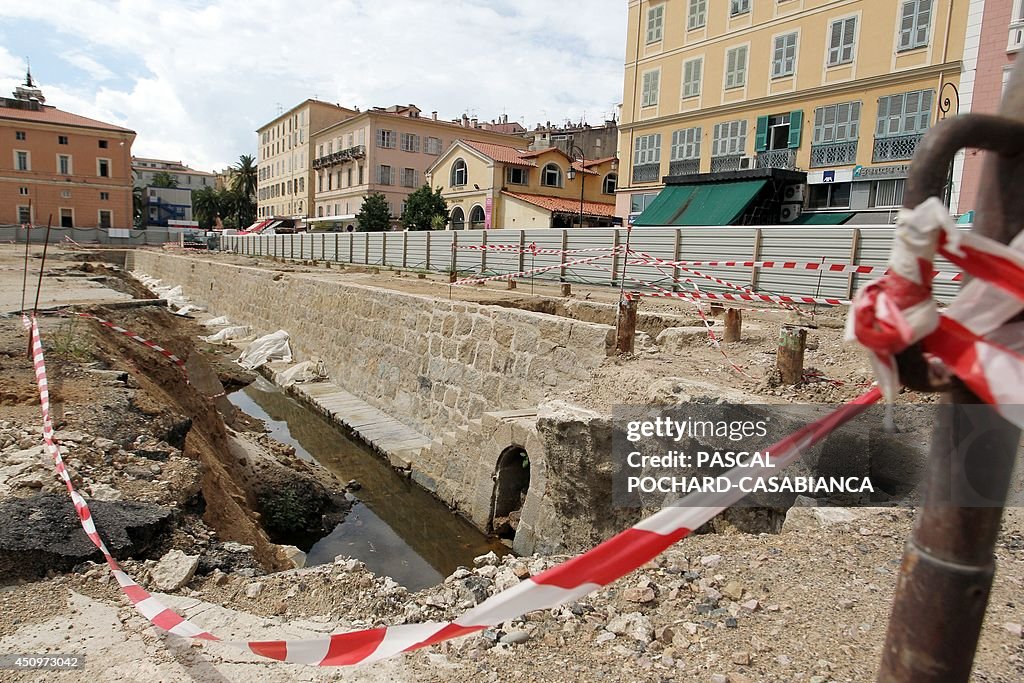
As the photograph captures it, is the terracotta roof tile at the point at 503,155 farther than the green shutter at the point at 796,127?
Yes

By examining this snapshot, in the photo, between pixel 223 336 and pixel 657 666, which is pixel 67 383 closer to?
pixel 657 666

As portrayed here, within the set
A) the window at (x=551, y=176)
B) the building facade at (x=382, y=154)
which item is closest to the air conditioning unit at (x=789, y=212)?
the window at (x=551, y=176)

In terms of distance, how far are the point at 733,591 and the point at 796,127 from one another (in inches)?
914

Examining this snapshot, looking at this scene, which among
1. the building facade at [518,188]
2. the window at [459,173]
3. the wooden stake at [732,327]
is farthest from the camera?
the window at [459,173]

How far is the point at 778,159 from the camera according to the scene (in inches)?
917

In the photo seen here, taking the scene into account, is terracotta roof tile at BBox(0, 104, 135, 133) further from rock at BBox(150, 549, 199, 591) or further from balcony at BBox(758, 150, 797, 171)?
rock at BBox(150, 549, 199, 591)

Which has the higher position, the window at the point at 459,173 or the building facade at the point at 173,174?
the building facade at the point at 173,174

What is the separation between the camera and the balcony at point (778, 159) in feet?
75.2

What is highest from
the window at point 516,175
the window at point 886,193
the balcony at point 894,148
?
the window at point 516,175

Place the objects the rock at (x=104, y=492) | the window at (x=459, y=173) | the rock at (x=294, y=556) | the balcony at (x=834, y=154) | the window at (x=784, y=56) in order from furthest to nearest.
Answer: the window at (x=459, y=173), the window at (x=784, y=56), the balcony at (x=834, y=154), the rock at (x=294, y=556), the rock at (x=104, y=492)

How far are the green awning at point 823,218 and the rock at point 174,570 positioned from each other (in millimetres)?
21547

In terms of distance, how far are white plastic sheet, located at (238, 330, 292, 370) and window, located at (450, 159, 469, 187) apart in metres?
24.1

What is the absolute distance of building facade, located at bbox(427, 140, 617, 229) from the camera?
34.3 meters

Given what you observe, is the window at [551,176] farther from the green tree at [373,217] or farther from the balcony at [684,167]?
the balcony at [684,167]
